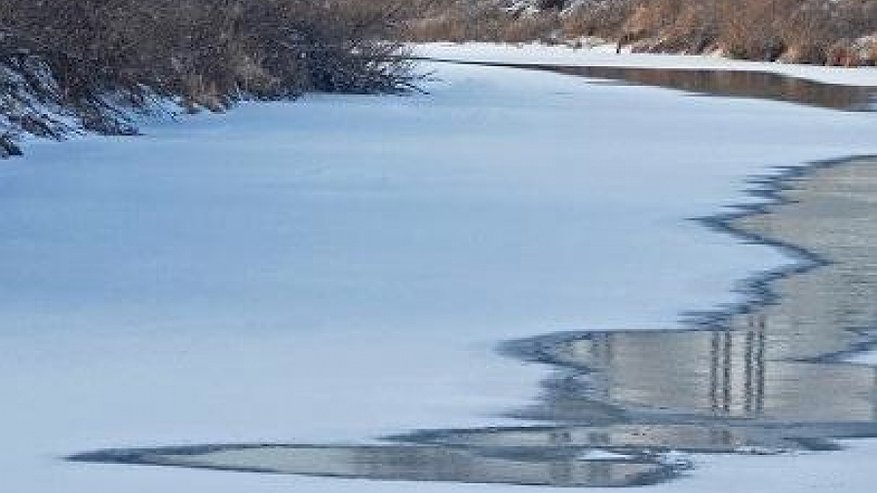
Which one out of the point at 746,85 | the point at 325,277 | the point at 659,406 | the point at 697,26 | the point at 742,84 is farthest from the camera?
the point at 697,26

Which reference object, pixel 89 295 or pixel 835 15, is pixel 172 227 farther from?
pixel 835 15

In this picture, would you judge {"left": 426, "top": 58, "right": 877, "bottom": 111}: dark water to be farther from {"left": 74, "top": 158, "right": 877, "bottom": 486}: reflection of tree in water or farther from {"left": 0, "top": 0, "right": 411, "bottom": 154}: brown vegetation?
{"left": 74, "top": 158, "right": 877, "bottom": 486}: reflection of tree in water

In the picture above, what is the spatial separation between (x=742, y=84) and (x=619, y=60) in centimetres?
1438

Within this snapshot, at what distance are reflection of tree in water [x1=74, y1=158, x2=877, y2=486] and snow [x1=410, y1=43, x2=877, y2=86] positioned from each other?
32.9 m

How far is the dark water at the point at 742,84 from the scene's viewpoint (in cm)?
3603

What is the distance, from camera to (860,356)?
32.9ft

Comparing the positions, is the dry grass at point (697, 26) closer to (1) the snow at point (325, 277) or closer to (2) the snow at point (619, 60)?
(2) the snow at point (619, 60)

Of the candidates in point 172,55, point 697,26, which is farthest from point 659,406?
point 697,26

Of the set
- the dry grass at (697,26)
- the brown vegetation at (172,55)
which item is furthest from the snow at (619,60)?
the brown vegetation at (172,55)

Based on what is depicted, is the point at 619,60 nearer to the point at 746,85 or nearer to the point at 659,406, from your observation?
the point at 746,85

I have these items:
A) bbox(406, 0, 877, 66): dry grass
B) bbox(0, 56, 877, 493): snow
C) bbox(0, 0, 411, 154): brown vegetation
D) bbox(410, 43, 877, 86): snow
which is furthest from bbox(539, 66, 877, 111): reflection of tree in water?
bbox(0, 56, 877, 493): snow

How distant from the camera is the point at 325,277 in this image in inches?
483

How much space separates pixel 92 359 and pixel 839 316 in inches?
150

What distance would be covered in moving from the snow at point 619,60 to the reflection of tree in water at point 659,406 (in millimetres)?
32939
